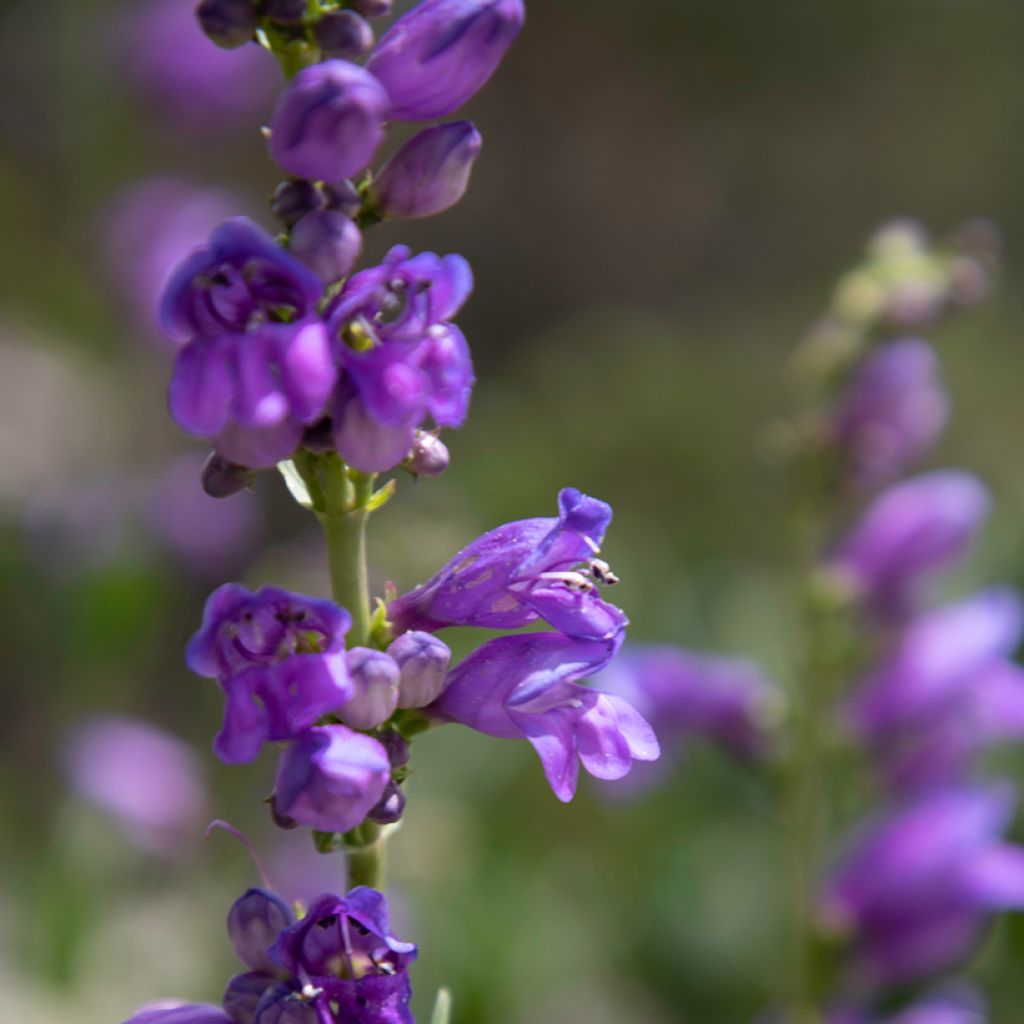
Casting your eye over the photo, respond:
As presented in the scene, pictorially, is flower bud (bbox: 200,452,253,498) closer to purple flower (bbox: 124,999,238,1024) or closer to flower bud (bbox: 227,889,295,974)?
flower bud (bbox: 227,889,295,974)

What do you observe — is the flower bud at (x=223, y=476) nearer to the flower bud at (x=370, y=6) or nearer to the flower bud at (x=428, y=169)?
the flower bud at (x=428, y=169)

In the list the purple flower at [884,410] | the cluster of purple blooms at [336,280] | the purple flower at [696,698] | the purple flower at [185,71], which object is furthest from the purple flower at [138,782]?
the cluster of purple blooms at [336,280]

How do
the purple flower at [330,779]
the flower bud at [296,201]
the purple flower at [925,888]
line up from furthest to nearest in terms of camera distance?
1. the purple flower at [925,888]
2. the flower bud at [296,201]
3. the purple flower at [330,779]

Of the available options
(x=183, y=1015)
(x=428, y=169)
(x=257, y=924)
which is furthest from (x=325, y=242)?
(x=183, y=1015)

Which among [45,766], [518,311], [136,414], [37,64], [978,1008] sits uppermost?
[37,64]

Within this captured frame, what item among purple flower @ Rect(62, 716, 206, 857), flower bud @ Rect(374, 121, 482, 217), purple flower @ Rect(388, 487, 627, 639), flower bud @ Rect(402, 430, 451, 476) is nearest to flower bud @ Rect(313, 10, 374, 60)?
flower bud @ Rect(374, 121, 482, 217)

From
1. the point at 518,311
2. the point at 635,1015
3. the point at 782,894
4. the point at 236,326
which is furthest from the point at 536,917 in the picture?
the point at 518,311

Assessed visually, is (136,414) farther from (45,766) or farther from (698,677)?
(698,677)
